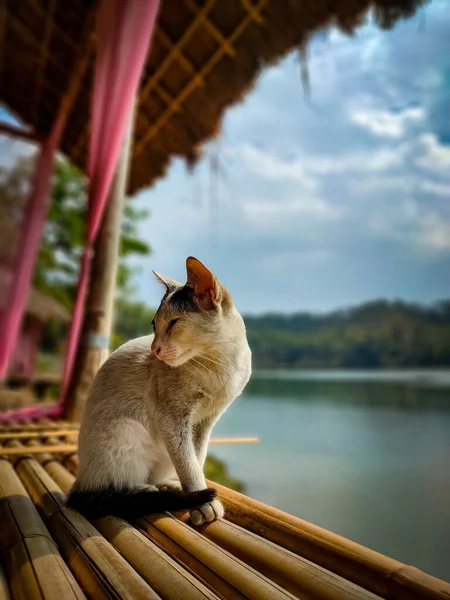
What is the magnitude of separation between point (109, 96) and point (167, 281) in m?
1.45

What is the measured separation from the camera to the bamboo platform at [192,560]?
60cm

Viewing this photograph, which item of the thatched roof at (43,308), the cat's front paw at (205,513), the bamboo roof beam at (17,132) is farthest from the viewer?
the thatched roof at (43,308)

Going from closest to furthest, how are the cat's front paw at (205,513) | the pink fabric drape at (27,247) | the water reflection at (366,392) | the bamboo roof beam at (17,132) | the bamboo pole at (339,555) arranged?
the bamboo pole at (339,555), the cat's front paw at (205,513), the pink fabric drape at (27,247), the bamboo roof beam at (17,132), the water reflection at (366,392)

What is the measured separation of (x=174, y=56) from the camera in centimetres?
304

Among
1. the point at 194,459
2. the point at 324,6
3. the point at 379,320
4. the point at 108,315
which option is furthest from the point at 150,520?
the point at 379,320

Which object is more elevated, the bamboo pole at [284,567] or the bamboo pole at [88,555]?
the bamboo pole at [284,567]

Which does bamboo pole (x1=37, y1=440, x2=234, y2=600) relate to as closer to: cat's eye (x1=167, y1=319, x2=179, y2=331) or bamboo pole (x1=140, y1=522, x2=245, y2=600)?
bamboo pole (x1=140, y1=522, x2=245, y2=600)

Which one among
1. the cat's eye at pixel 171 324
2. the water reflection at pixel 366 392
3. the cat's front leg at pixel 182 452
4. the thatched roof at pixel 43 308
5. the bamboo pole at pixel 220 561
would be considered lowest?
the water reflection at pixel 366 392

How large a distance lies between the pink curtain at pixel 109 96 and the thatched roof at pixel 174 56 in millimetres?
887

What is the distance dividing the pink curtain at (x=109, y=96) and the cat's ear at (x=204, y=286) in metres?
1.44

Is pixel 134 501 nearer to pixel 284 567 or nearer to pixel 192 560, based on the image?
pixel 192 560

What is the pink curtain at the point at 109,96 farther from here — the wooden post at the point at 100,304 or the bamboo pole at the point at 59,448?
the bamboo pole at the point at 59,448

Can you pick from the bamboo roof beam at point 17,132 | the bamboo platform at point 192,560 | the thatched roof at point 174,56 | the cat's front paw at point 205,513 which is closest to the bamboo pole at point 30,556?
the bamboo platform at point 192,560

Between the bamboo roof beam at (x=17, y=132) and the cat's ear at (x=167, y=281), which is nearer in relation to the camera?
the cat's ear at (x=167, y=281)
